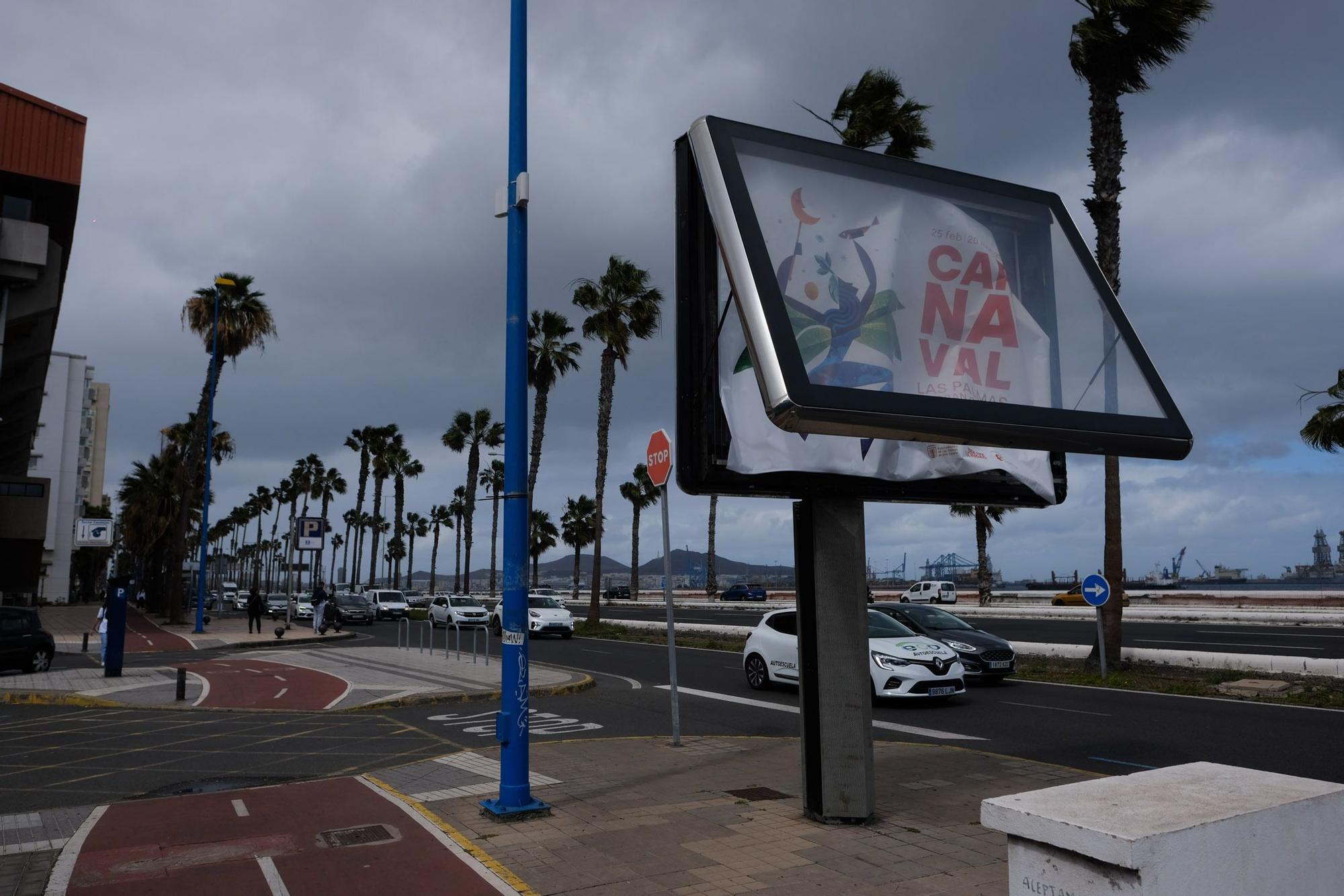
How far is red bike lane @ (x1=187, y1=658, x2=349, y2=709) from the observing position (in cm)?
1560

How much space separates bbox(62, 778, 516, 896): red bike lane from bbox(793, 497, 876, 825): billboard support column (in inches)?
103

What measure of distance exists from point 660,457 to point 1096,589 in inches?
417

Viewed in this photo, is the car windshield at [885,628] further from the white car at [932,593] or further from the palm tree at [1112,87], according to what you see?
the white car at [932,593]

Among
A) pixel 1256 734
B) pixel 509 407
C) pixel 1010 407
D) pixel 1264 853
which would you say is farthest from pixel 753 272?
pixel 1256 734

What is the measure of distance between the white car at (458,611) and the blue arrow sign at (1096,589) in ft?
86.1

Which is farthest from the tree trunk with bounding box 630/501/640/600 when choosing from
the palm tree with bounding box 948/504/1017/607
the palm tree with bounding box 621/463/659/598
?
the palm tree with bounding box 948/504/1017/607

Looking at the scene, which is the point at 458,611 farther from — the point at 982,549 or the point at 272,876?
the point at 272,876

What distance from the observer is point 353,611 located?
48.4 m

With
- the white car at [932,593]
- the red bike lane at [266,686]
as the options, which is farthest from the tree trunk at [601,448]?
the white car at [932,593]

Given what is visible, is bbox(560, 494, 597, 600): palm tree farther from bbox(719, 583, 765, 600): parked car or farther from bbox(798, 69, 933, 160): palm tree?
bbox(798, 69, 933, 160): palm tree

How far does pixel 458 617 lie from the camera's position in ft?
130

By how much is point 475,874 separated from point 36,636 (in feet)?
65.1

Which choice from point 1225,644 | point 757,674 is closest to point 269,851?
point 757,674

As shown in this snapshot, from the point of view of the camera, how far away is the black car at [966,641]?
56.3ft
